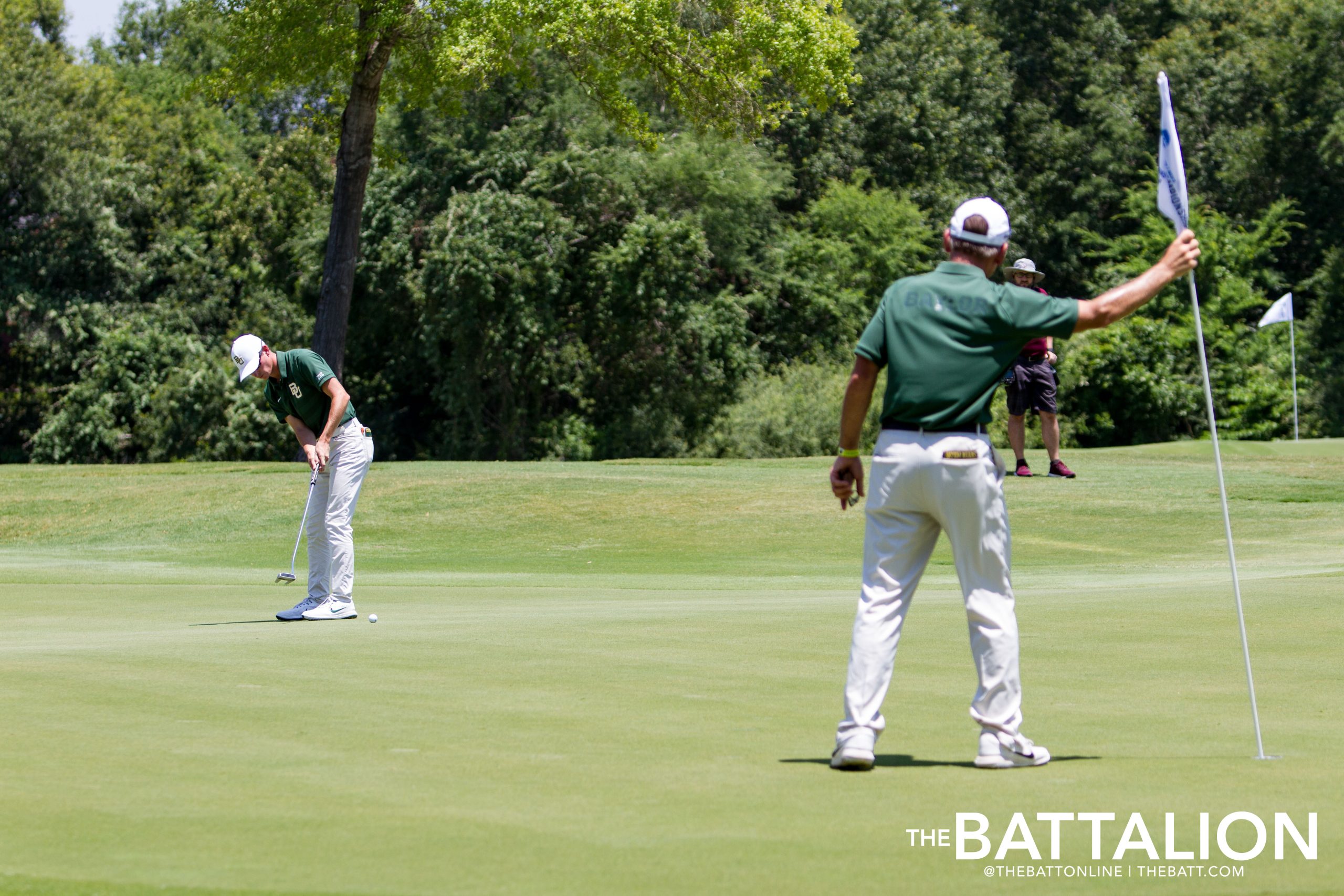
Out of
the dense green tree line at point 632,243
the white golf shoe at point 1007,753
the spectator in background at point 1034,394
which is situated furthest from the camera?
the dense green tree line at point 632,243

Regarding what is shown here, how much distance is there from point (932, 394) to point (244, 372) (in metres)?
6.61

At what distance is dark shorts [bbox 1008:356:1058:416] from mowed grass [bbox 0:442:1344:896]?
1818 mm

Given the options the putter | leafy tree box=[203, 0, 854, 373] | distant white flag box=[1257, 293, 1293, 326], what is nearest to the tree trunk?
leafy tree box=[203, 0, 854, 373]

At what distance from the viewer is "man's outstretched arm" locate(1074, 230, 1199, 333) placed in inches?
243

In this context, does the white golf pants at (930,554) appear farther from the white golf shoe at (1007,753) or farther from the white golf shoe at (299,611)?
the white golf shoe at (299,611)

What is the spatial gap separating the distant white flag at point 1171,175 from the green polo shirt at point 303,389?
21.6 ft

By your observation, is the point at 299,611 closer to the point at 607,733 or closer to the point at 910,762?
the point at 607,733

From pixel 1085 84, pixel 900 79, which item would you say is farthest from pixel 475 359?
pixel 1085 84

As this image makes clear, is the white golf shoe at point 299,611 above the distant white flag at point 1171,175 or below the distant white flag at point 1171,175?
below

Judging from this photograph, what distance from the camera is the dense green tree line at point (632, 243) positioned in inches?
1678

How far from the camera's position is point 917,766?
19.4ft

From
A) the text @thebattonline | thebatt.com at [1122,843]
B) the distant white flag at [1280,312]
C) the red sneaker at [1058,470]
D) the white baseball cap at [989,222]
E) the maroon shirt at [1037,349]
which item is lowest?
the text @thebattonline | thebatt.com at [1122,843]

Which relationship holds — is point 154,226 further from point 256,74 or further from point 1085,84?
point 1085,84

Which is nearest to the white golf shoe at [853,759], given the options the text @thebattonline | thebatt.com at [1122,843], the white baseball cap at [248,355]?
the text @thebattonline | thebatt.com at [1122,843]
